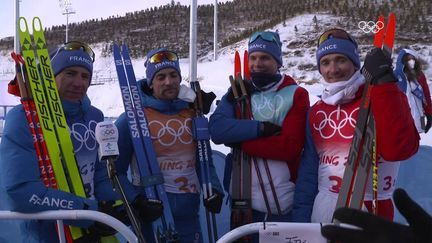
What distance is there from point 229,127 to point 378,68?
919 mm

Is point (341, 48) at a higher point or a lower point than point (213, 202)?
higher

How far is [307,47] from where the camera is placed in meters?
29.7

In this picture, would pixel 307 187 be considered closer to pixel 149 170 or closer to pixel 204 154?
pixel 204 154

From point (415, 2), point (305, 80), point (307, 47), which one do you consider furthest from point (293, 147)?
point (415, 2)

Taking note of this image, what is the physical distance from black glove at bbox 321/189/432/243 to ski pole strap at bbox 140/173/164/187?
154 centimetres

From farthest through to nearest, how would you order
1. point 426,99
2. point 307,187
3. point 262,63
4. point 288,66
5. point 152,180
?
point 288,66
point 426,99
point 262,63
point 152,180
point 307,187

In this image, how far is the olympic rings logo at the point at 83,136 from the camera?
2346mm

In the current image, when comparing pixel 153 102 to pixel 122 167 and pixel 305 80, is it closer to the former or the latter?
pixel 122 167

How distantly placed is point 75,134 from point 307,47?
94.5 feet

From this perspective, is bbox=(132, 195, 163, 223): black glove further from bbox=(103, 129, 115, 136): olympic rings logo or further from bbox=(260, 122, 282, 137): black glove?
bbox=(260, 122, 282, 137): black glove

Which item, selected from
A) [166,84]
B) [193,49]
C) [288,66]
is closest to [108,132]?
[166,84]

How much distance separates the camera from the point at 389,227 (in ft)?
3.64

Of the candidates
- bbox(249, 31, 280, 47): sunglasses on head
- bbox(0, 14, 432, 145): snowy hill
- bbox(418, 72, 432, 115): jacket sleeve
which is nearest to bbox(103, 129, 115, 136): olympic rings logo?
bbox(249, 31, 280, 47): sunglasses on head

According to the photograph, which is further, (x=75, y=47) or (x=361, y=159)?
(x=75, y=47)
